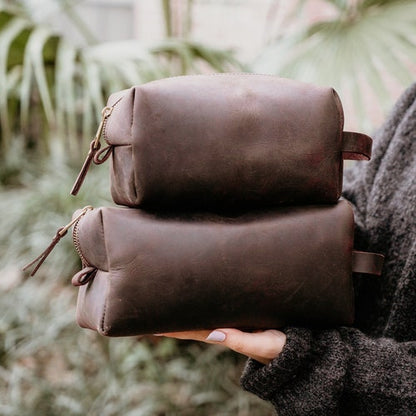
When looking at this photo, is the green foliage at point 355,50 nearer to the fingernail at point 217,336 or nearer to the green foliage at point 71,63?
→ the green foliage at point 71,63

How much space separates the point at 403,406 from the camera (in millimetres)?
750

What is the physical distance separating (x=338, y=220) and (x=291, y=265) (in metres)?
0.08

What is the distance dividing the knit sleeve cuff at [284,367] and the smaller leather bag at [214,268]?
0.02m

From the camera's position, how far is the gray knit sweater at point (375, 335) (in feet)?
2.38

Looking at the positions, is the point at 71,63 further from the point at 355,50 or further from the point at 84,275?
the point at 84,275

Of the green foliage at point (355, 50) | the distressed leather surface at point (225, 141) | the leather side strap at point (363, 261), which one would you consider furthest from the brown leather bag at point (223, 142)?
the green foliage at point (355, 50)

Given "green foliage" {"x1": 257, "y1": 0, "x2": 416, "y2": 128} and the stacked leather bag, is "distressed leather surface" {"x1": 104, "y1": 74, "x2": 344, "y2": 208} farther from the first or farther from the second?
"green foliage" {"x1": 257, "y1": 0, "x2": 416, "y2": 128}

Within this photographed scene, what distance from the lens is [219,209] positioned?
70cm

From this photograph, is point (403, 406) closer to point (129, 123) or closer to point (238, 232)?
point (238, 232)

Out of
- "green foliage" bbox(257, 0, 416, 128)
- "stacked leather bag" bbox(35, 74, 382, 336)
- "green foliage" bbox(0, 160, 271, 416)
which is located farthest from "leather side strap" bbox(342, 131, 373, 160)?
"green foliage" bbox(0, 160, 271, 416)

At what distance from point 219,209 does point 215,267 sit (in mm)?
74

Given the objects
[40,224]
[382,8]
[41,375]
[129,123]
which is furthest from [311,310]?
[40,224]

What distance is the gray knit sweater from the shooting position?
727 millimetres

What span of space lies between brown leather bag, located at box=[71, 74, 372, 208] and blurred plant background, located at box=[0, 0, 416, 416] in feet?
2.21
